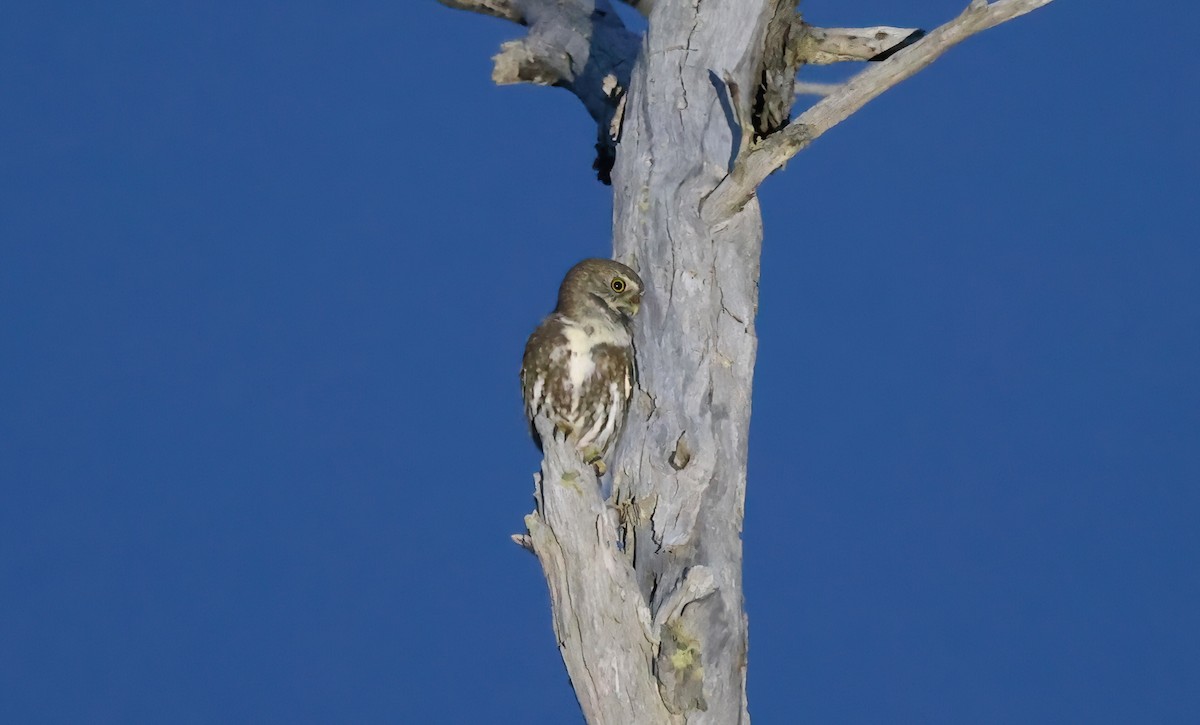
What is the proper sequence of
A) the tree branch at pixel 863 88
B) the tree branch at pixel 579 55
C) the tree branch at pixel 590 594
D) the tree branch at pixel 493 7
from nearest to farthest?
the tree branch at pixel 590 594
the tree branch at pixel 863 88
the tree branch at pixel 579 55
the tree branch at pixel 493 7

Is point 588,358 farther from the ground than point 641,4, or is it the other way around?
point 641,4

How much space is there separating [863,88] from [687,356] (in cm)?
83

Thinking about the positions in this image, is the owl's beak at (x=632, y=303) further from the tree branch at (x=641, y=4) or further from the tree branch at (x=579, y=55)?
the tree branch at (x=641, y=4)

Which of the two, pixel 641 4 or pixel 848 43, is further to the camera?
pixel 641 4

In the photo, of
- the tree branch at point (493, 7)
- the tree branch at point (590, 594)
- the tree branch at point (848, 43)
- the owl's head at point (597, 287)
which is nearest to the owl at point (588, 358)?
the owl's head at point (597, 287)

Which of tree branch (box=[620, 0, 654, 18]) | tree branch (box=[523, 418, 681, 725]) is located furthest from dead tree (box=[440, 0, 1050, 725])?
tree branch (box=[620, 0, 654, 18])

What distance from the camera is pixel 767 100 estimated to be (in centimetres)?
381

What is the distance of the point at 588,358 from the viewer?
338 cm

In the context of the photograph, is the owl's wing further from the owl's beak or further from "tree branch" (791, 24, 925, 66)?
"tree branch" (791, 24, 925, 66)

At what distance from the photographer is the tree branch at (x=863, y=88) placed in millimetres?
3213

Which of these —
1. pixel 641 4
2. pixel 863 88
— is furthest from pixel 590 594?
pixel 641 4

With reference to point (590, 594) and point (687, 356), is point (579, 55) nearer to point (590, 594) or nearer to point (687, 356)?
point (687, 356)

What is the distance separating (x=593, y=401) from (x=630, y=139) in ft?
2.85

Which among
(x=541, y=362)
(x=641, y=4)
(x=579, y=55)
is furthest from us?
(x=641, y=4)
